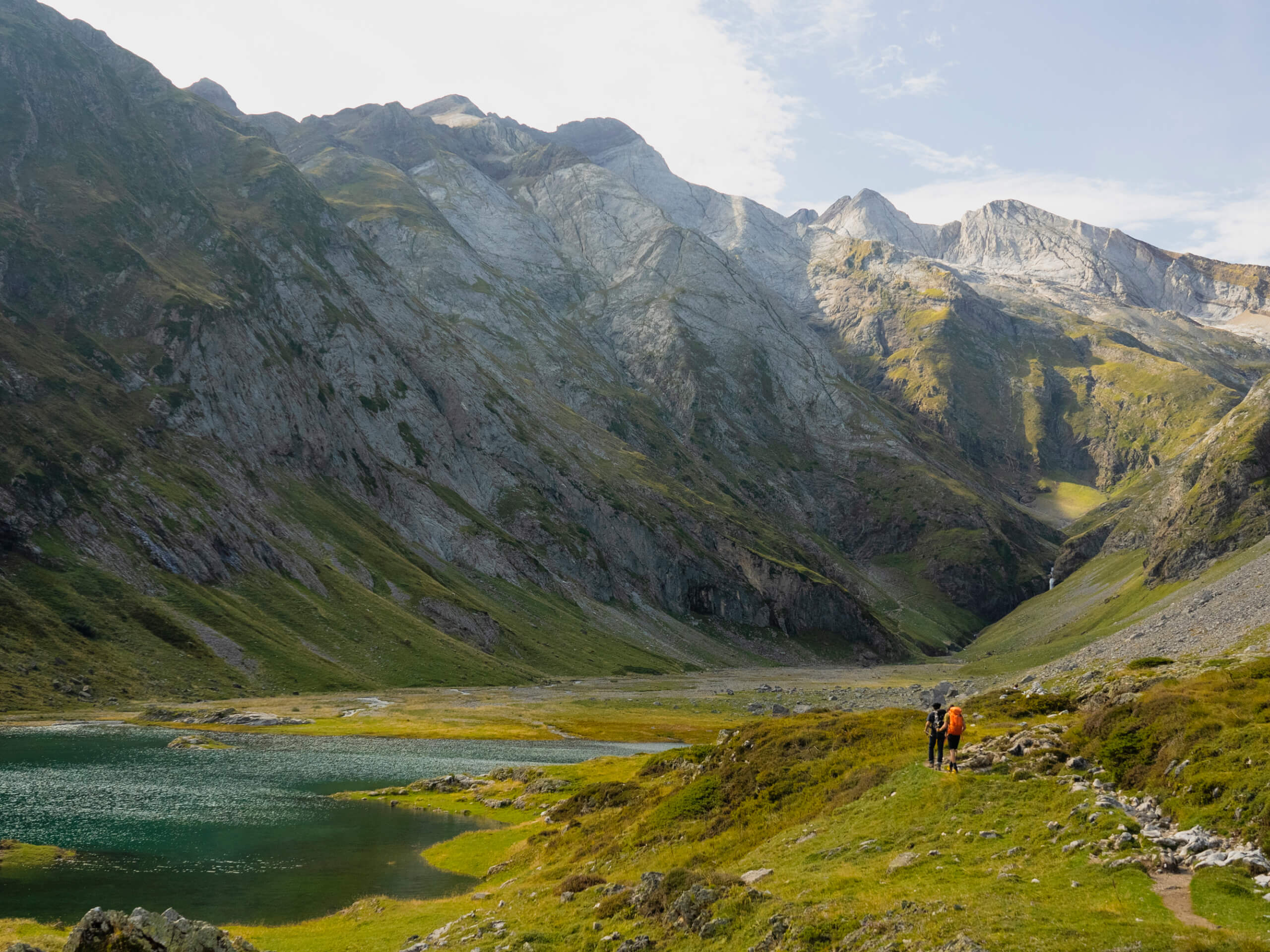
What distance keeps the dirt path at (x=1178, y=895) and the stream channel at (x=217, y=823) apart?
135ft

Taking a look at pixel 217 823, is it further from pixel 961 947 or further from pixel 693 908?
pixel 961 947

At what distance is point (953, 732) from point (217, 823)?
193 ft

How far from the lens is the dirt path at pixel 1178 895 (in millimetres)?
18906

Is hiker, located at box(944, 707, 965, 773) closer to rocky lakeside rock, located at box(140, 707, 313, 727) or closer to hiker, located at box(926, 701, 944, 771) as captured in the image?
hiker, located at box(926, 701, 944, 771)

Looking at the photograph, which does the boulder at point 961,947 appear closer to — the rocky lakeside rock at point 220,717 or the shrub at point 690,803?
the shrub at point 690,803

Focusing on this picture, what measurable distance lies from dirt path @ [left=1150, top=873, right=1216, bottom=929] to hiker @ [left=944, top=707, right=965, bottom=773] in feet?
39.6

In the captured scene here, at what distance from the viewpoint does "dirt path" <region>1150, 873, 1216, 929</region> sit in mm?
18906

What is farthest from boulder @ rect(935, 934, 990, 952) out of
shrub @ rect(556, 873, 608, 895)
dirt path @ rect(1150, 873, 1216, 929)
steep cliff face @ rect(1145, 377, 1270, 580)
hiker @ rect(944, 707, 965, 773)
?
steep cliff face @ rect(1145, 377, 1270, 580)

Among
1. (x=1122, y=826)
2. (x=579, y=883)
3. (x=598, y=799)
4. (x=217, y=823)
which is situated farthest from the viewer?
(x=217, y=823)

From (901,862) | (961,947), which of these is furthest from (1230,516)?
(961,947)

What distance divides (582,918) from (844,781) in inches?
541

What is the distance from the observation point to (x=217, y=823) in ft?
221

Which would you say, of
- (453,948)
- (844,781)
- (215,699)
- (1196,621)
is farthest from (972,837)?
(215,699)

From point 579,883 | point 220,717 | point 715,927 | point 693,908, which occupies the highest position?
point 715,927
